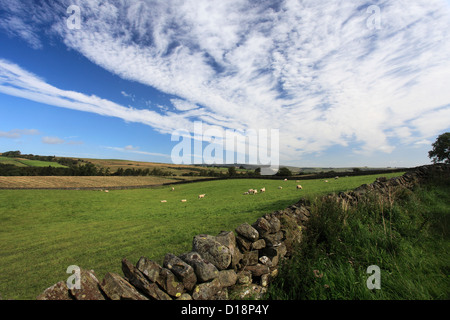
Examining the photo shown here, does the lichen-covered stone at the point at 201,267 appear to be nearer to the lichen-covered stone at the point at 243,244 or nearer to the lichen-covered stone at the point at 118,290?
the lichen-covered stone at the point at 118,290

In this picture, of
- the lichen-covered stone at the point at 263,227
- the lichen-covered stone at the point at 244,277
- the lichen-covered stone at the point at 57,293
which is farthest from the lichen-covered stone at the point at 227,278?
the lichen-covered stone at the point at 57,293

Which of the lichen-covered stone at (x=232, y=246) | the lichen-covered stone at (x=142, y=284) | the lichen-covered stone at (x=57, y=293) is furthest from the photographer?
the lichen-covered stone at (x=232, y=246)

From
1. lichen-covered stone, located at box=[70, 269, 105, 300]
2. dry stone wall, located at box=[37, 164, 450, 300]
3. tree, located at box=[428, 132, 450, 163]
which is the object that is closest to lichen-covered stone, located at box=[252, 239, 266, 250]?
dry stone wall, located at box=[37, 164, 450, 300]

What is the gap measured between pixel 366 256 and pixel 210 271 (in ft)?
10.8

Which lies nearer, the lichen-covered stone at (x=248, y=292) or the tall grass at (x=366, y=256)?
the tall grass at (x=366, y=256)

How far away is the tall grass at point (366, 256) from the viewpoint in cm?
339

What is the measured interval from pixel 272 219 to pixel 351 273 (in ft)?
6.31

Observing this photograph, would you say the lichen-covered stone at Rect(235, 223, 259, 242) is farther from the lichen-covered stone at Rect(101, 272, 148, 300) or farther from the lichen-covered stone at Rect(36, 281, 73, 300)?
the lichen-covered stone at Rect(36, 281, 73, 300)

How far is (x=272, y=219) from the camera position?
5.18 metres

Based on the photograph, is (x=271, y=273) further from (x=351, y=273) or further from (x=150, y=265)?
(x=150, y=265)

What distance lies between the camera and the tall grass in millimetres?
3391

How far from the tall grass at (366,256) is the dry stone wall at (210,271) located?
37 centimetres

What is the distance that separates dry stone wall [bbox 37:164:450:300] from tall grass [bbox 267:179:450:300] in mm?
368
